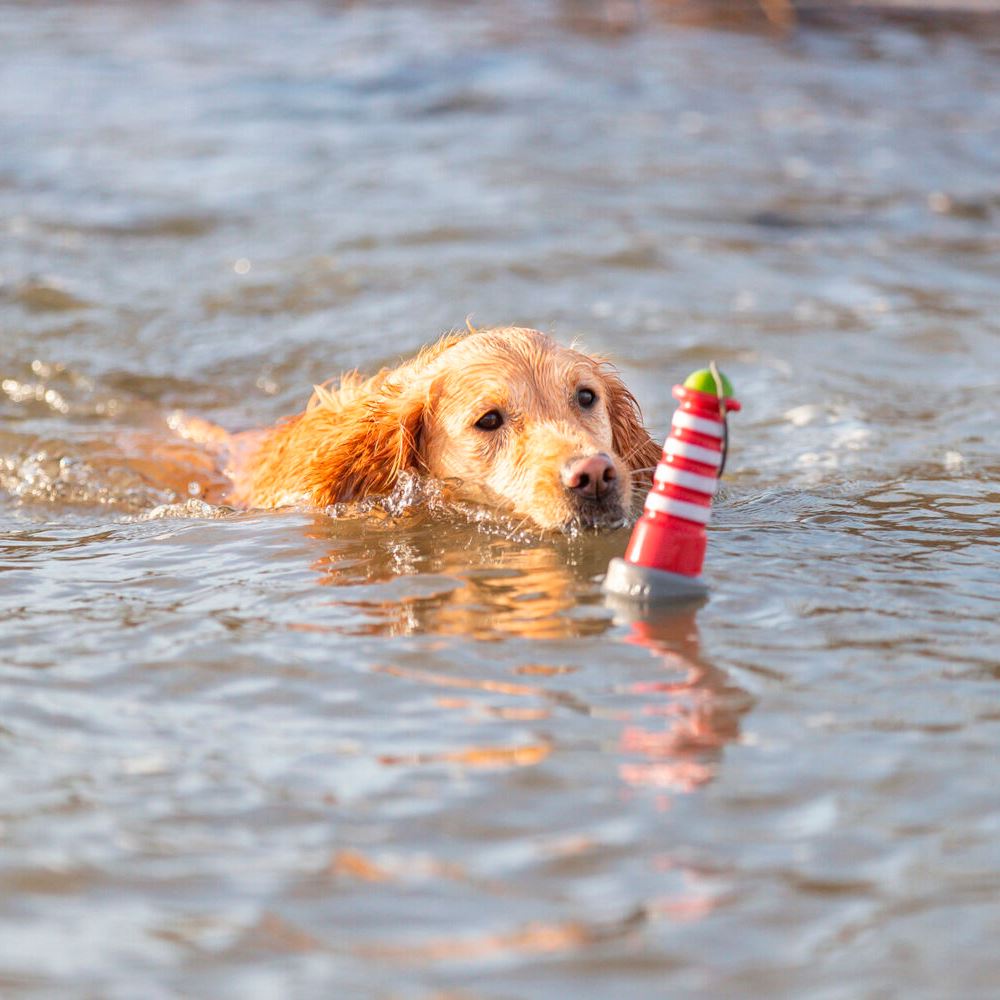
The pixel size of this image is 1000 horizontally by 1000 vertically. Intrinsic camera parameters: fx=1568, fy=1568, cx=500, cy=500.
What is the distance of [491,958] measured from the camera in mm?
3014

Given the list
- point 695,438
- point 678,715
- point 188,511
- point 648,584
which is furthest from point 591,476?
point 188,511

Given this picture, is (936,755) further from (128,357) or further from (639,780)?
(128,357)

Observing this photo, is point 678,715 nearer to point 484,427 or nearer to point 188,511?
point 484,427

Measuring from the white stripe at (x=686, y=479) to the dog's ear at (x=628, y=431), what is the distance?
1.80m

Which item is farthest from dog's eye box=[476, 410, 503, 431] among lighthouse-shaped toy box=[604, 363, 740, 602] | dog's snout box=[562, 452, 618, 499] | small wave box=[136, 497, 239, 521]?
lighthouse-shaped toy box=[604, 363, 740, 602]

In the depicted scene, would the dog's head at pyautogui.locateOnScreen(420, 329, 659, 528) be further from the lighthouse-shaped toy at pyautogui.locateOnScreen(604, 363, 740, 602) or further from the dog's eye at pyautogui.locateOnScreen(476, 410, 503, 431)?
the lighthouse-shaped toy at pyautogui.locateOnScreen(604, 363, 740, 602)

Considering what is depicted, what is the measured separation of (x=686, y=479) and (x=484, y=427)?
1.58 meters

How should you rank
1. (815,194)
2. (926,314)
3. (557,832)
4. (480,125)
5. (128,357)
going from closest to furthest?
(557,832) → (128,357) → (926,314) → (815,194) → (480,125)

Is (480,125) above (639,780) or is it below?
above

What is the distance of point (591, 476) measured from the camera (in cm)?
543

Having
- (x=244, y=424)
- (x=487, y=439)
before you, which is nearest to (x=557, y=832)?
(x=487, y=439)

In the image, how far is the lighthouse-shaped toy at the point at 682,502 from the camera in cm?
463

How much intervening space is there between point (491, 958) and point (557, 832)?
524 millimetres

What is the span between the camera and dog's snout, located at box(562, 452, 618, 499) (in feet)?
17.8
